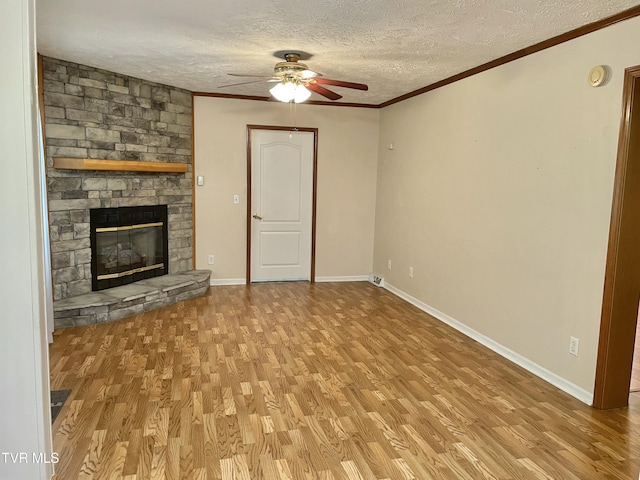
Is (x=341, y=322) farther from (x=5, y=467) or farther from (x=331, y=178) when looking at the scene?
(x=5, y=467)

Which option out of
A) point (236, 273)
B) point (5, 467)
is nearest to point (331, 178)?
point (236, 273)

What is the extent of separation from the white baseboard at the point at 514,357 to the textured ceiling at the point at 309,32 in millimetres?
2354

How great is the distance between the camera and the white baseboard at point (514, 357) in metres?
3.09

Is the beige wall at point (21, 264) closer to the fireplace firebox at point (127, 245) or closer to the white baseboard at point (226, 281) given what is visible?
the fireplace firebox at point (127, 245)

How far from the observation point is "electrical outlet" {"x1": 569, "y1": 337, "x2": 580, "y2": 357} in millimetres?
3107

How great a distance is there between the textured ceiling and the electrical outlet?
2.05 metres

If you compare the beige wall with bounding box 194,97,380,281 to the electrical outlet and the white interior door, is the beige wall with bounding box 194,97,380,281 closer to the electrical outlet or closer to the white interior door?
the white interior door

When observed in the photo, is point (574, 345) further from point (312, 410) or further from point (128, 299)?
point (128, 299)

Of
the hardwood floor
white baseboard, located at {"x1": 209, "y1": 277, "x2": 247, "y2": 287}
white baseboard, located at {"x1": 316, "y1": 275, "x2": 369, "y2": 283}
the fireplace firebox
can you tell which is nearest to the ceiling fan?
the hardwood floor

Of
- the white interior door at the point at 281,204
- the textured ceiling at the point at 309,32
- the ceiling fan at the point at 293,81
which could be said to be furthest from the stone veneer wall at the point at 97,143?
the ceiling fan at the point at 293,81

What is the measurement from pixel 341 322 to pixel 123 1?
322cm

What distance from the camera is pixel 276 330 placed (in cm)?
432

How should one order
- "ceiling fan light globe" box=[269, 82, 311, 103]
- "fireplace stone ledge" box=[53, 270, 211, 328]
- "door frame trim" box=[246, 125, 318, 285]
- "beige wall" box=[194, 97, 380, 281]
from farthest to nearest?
"door frame trim" box=[246, 125, 318, 285], "beige wall" box=[194, 97, 380, 281], "fireplace stone ledge" box=[53, 270, 211, 328], "ceiling fan light globe" box=[269, 82, 311, 103]

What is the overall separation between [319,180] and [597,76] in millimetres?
3769
